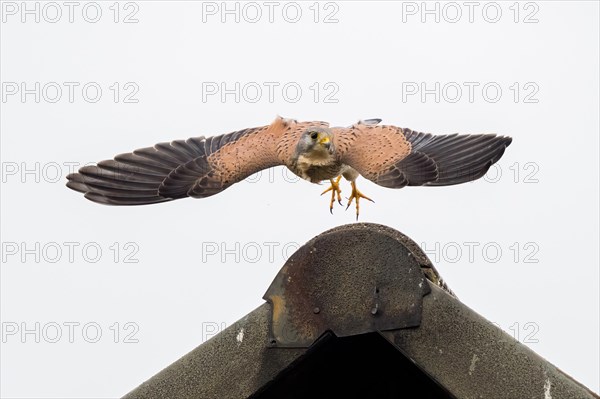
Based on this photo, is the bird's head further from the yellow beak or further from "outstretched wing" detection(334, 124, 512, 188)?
"outstretched wing" detection(334, 124, 512, 188)

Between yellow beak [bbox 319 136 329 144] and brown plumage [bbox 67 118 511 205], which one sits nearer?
brown plumage [bbox 67 118 511 205]

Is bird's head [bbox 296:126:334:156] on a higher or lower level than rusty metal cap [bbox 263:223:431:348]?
higher

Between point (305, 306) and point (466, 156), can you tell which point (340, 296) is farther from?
point (466, 156)

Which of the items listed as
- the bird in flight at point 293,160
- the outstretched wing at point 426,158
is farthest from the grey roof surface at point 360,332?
the bird in flight at point 293,160

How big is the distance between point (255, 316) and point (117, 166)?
456cm

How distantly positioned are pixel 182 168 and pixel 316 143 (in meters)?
1.04

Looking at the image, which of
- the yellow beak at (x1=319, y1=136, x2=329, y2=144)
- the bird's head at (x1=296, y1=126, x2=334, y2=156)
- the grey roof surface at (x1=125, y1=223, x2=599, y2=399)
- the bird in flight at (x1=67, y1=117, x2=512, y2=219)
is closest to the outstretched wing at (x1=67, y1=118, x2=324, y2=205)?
the bird in flight at (x1=67, y1=117, x2=512, y2=219)

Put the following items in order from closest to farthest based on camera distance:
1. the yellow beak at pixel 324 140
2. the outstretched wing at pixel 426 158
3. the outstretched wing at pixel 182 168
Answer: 1. the outstretched wing at pixel 426 158
2. the outstretched wing at pixel 182 168
3. the yellow beak at pixel 324 140

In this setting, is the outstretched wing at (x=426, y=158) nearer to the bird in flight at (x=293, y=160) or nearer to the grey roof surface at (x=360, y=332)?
the bird in flight at (x=293, y=160)

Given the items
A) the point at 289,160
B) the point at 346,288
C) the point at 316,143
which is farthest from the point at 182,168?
the point at 346,288

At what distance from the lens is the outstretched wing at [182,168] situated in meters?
7.59

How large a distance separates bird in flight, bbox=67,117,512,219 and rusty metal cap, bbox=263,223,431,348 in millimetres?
3522

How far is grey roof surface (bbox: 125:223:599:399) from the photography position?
3.06 m

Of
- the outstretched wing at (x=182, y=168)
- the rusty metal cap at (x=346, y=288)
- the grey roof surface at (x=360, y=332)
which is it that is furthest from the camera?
the outstretched wing at (x=182, y=168)
